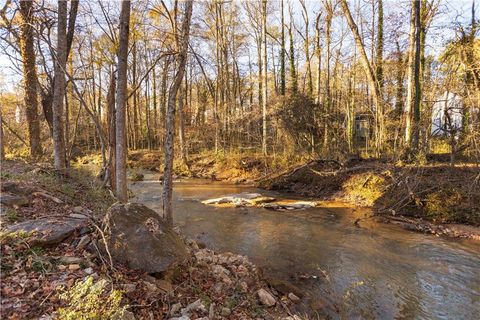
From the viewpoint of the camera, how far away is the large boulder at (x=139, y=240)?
3.65 meters

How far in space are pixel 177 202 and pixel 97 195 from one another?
542 centimetres

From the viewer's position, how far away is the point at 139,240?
3.76 m

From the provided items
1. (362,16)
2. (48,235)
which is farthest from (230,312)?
(362,16)

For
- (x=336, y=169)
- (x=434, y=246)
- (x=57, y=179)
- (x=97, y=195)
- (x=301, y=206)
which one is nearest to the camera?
(x=97, y=195)

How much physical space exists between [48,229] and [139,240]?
1.09 m

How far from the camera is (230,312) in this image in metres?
3.78

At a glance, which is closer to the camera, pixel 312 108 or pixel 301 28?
pixel 312 108

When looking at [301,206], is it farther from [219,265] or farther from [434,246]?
[219,265]

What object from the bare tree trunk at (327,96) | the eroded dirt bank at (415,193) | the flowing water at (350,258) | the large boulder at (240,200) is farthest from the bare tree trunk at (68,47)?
the bare tree trunk at (327,96)

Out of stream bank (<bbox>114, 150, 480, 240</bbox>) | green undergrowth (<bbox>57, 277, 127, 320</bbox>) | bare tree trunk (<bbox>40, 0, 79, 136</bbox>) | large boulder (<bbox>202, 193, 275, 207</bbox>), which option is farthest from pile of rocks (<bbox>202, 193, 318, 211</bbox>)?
green undergrowth (<bbox>57, 277, 127, 320</bbox>)

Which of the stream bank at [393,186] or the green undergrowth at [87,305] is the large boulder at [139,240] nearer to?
the green undergrowth at [87,305]

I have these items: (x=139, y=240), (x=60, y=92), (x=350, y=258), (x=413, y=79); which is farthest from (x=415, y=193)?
(x=60, y=92)

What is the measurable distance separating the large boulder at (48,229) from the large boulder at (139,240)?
1.54 ft

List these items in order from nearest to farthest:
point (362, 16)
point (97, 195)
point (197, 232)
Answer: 1. point (97, 195)
2. point (197, 232)
3. point (362, 16)
